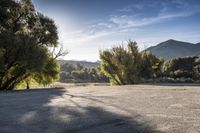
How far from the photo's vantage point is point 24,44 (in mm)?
28203

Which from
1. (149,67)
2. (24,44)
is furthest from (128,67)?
(24,44)

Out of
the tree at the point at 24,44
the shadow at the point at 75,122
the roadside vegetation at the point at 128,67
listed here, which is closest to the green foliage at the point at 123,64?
the roadside vegetation at the point at 128,67

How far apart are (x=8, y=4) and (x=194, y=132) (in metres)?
29.3

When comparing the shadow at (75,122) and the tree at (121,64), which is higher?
the tree at (121,64)

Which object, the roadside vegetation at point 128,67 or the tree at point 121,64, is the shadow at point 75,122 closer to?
the roadside vegetation at point 128,67

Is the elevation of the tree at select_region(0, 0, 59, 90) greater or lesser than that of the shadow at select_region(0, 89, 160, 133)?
greater

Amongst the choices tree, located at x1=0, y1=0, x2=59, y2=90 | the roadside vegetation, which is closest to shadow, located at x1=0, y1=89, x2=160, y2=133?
tree, located at x1=0, y1=0, x2=59, y2=90

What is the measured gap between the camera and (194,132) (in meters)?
5.91

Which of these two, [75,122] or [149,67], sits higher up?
[149,67]

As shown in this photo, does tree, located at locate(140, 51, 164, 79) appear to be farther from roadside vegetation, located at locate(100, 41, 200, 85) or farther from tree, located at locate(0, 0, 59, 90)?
tree, located at locate(0, 0, 59, 90)

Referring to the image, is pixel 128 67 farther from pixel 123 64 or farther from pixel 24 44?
pixel 24 44

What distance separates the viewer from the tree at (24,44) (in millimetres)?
27641

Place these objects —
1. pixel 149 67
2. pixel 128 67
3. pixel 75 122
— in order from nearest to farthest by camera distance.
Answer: pixel 75 122 < pixel 128 67 < pixel 149 67

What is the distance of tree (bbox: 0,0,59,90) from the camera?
90.7 ft
